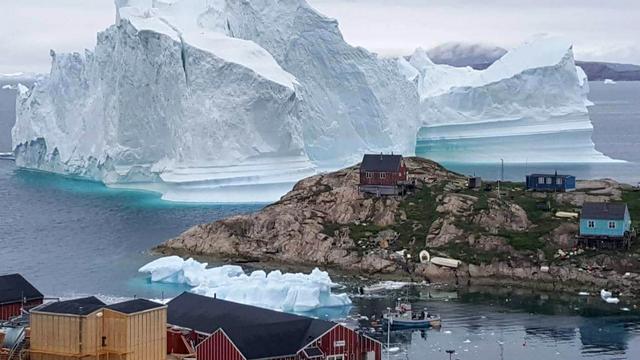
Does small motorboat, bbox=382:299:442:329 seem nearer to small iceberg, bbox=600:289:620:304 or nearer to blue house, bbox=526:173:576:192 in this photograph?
small iceberg, bbox=600:289:620:304

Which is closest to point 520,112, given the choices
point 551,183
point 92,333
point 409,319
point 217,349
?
point 551,183

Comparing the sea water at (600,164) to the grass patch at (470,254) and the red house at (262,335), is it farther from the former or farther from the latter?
the red house at (262,335)

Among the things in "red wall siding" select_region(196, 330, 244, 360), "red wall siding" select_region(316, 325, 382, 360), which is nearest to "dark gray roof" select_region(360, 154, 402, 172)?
"red wall siding" select_region(316, 325, 382, 360)

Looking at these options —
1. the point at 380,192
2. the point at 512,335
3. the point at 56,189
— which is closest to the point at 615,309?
the point at 512,335

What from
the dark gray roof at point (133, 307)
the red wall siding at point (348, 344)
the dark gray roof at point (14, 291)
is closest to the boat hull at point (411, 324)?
the red wall siding at point (348, 344)

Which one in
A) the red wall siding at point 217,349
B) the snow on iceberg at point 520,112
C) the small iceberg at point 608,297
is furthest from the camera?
the snow on iceberg at point 520,112

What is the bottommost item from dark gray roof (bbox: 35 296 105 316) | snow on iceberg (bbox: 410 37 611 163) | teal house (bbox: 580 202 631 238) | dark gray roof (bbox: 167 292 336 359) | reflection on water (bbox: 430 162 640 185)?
dark gray roof (bbox: 167 292 336 359)
